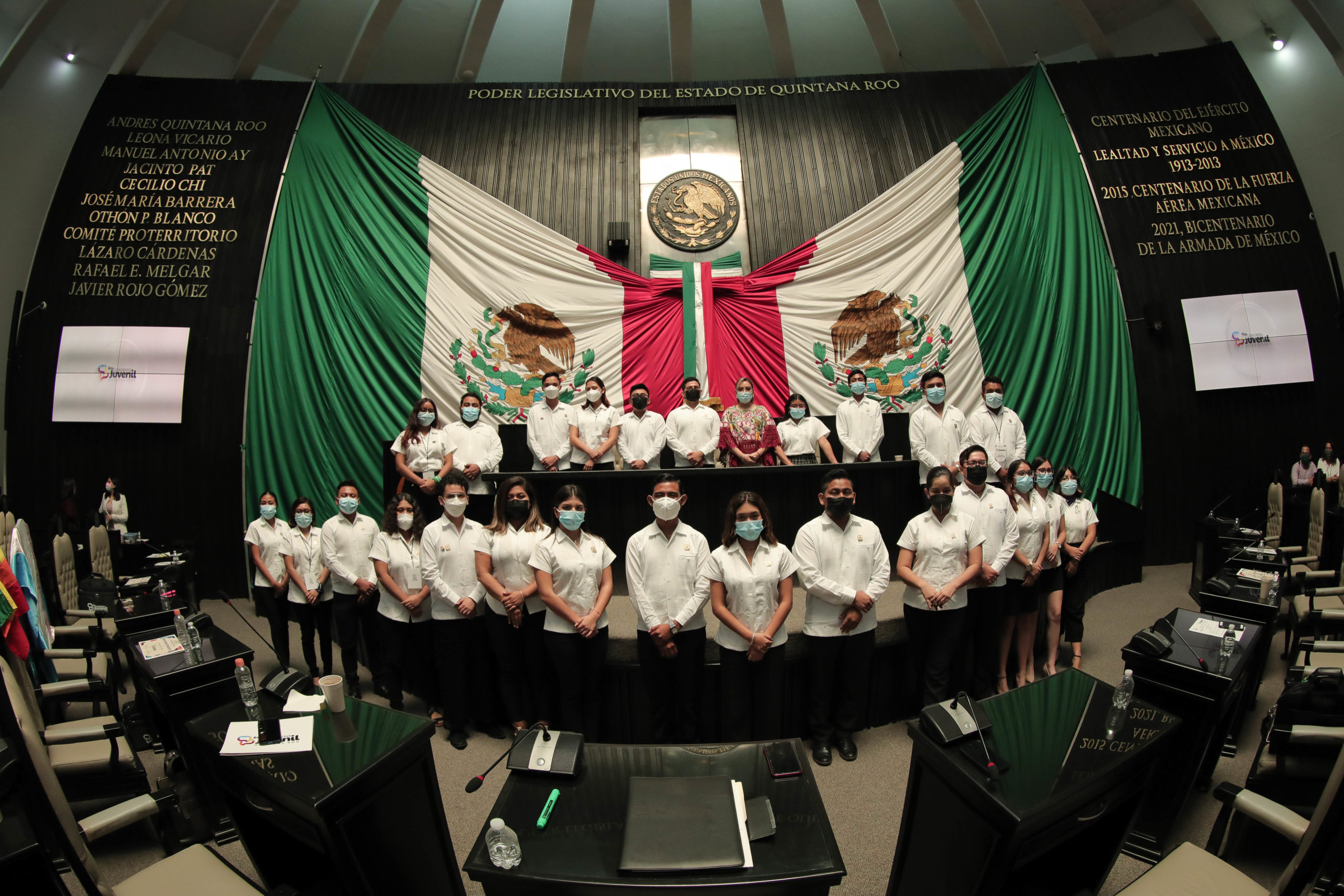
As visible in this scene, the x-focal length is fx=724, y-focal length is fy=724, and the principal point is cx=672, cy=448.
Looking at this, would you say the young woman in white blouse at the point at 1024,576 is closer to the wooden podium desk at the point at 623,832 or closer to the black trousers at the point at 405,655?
the wooden podium desk at the point at 623,832

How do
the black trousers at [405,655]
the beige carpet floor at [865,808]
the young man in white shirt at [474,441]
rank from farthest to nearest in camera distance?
1. the young man in white shirt at [474,441]
2. the black trousers at [405,655]
3. the beige carpet floor at [865,808]

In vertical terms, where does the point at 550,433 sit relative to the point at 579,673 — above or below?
above

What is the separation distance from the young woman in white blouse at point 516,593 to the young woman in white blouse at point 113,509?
5.31m

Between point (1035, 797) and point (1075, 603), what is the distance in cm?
339

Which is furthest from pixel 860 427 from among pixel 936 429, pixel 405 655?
pixel 405 655

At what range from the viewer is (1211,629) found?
3.24 m

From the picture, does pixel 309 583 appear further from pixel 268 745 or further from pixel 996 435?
pixel 996 435

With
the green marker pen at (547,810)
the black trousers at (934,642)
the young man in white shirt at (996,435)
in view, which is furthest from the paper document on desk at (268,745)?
the young man in white shirt at (996,435)

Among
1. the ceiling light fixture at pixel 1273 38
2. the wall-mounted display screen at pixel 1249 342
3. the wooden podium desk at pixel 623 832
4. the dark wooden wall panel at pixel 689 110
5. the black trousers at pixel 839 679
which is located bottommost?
the black trousers at pixel 839 679

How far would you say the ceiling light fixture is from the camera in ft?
26.4

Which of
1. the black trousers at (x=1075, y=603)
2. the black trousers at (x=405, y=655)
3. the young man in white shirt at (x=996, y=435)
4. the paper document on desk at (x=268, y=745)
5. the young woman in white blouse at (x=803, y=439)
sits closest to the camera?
the paper document on desk at (x=268, y=745)

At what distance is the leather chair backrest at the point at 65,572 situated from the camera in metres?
5.27

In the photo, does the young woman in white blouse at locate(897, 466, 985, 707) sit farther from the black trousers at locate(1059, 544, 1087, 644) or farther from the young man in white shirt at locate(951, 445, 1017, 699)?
the black trousers at locate(1059, 544, 1087, 644)

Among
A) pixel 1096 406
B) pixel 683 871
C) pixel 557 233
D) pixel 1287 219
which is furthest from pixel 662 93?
pixel 683 871
